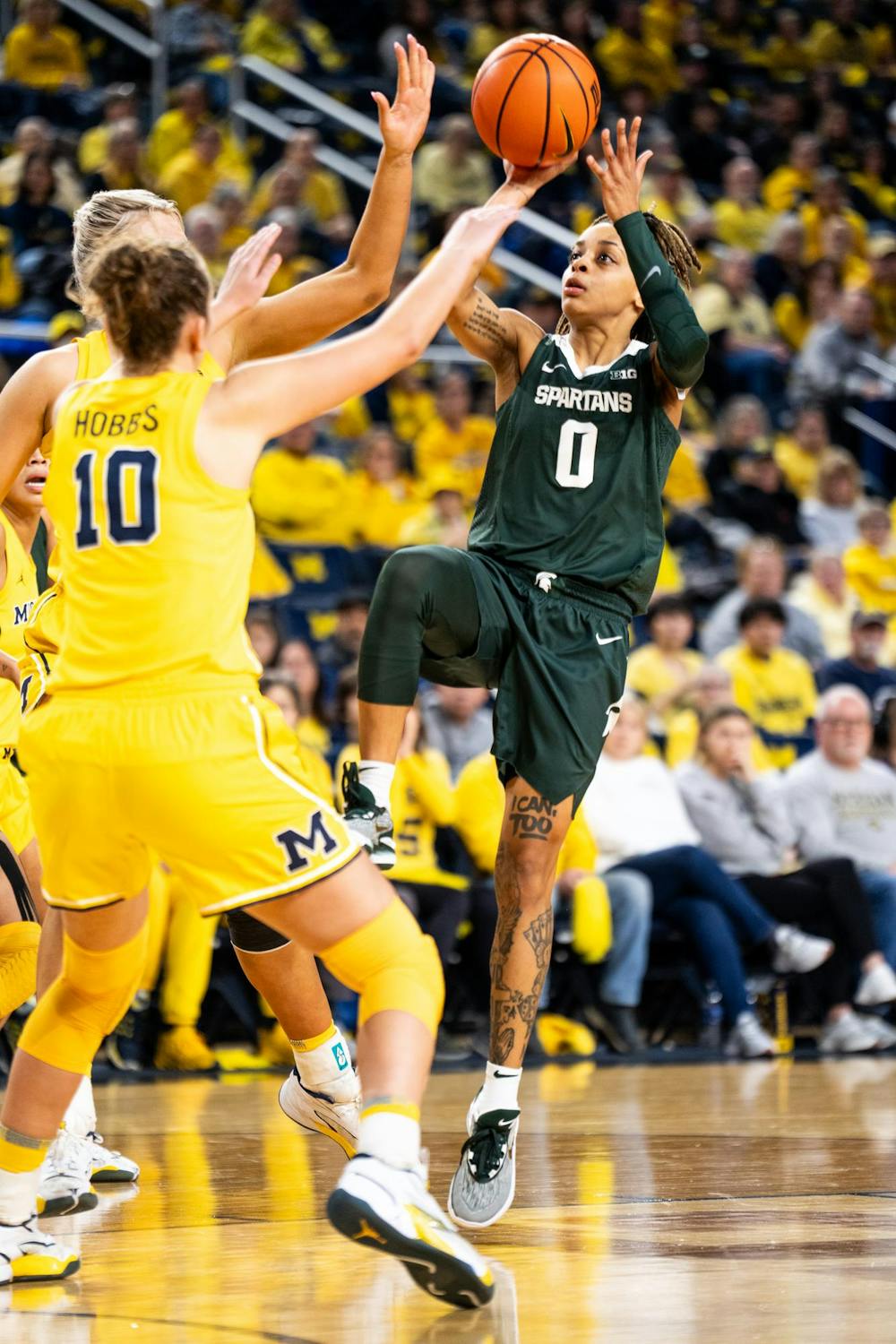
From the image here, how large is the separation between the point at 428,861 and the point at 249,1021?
3.36ft

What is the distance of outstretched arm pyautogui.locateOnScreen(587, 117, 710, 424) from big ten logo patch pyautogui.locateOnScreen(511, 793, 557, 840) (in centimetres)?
106

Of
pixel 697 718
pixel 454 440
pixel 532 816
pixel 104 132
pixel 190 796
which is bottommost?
pixel 697 718

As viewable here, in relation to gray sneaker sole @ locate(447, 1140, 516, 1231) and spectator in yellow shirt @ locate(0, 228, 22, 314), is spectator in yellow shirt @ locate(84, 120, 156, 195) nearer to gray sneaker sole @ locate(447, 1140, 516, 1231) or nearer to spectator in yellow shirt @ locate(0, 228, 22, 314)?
spectator in yellow shirt @ locate(0, 228, 22, 314)

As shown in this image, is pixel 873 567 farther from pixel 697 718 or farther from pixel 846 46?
pixel 846 46

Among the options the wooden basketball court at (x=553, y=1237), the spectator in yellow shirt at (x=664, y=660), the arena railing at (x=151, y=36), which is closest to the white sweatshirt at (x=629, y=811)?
the spectator in yellow shirt at (x=664, y=660)

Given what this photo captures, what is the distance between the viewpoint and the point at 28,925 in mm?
4559

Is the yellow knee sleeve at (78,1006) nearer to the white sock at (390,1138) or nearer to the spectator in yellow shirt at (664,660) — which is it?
the white sock at (390,1138)

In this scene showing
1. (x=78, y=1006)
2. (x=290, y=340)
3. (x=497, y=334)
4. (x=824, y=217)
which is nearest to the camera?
(x=78, y=1006)

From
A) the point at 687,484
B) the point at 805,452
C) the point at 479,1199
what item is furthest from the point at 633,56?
the point at 479,1199

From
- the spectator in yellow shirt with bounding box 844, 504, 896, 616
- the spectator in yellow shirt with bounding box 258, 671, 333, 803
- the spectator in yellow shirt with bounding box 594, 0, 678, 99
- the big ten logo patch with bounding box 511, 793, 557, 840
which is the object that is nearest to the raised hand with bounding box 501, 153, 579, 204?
the big ten logo patch with bounding box 511, 793, 557, 840

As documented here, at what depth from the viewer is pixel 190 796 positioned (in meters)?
3.18

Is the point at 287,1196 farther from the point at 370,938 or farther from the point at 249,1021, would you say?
the point at 249,1021

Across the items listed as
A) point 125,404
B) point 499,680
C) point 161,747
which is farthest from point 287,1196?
point 125,404

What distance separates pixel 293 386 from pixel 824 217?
43.3ft
